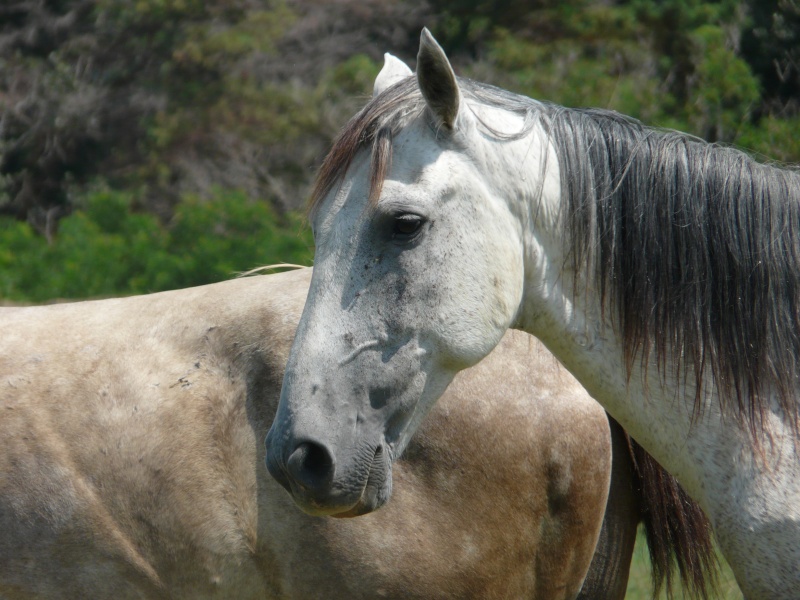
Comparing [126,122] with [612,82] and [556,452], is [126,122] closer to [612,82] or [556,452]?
[612,82]

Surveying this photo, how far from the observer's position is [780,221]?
213cm

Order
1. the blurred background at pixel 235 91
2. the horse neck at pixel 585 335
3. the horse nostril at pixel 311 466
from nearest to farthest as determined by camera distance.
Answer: the horse nostril at pixel 311 466, the horse neck at pixel 585 335, the blurred background at pixel 235 91

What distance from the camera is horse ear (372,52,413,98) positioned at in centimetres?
245

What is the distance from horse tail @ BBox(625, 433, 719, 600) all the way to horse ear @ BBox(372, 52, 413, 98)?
4.69ft

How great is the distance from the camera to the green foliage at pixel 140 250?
9273mm

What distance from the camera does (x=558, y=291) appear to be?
2232 millimetres

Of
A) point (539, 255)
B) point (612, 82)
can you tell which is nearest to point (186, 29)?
point (612, 82)

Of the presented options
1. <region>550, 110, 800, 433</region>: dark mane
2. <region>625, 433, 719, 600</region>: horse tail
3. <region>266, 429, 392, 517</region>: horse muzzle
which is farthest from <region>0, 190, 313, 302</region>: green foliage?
<region>266, 429, 392, 517</region>: horse muzzle

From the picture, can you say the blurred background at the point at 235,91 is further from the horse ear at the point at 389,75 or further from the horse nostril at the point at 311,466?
the horse nostril at the point at 311,466

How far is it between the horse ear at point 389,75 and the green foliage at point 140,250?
6.19 meters

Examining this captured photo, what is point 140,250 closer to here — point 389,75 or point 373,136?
point 389,75

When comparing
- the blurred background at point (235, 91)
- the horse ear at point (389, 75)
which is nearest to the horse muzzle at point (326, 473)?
the horse ear at point (389, 75)

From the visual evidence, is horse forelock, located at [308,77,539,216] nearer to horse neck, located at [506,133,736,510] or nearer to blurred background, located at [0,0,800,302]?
horse neck, located at [506,133,736,510]

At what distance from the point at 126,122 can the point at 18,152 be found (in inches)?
69.7
